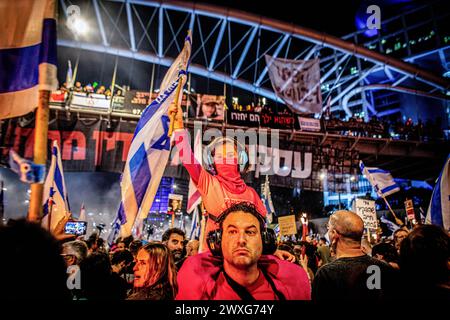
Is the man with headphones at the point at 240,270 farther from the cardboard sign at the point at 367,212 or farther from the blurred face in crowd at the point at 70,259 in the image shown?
the cardboard sign at the point at 367,212

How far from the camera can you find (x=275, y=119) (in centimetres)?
1806

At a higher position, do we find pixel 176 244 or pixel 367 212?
pixel 367 212

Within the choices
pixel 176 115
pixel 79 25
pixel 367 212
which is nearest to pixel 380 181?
pixel 367 212

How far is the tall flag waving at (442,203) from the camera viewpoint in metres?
6.04

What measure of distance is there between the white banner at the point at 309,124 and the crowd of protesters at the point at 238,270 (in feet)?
51.2

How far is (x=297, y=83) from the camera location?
1786 centimetres

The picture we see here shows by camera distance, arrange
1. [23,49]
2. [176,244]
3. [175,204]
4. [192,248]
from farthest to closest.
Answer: [175,204] < [192,248] < [176,244] < [23,49]

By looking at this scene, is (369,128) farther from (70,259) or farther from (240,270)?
(240,270)

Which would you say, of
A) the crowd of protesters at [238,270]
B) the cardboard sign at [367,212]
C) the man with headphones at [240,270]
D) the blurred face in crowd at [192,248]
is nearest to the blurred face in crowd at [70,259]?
the crowd of protesters at [238,270]

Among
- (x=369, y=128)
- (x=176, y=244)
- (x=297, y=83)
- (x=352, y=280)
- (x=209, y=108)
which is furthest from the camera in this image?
(x=369, y=128)

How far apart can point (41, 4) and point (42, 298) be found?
2.77m

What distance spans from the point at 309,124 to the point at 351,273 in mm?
16448

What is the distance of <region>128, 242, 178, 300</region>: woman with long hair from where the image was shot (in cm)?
283

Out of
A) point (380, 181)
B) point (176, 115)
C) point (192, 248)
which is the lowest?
point (192, 248)
